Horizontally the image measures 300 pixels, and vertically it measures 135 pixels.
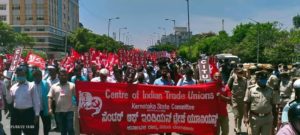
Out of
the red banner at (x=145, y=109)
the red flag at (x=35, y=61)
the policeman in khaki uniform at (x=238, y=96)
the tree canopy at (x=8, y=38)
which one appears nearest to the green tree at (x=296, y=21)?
the tree canopy at (x=8, y=38)

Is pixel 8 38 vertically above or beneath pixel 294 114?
above

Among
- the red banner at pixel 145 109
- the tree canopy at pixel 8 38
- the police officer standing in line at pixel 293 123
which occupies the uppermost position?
the tree canopy at pixel 8 38

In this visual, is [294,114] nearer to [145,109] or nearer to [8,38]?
[145,109]

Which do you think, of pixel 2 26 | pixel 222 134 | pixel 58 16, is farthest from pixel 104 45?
pixel 222 134

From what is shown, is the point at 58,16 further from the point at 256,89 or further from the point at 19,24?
the point at 256,89

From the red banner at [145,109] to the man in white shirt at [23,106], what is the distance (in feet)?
3.16

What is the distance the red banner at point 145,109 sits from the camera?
32.1ft

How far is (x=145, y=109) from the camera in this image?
9938 mm

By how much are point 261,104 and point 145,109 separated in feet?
6.53

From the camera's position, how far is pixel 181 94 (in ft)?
33.0

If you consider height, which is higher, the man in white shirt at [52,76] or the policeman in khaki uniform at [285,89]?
the man in white shirt at [52,76]

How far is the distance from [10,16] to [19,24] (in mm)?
2817

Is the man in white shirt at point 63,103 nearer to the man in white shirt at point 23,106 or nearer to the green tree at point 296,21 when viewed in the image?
the man in white shirt at point 23,106

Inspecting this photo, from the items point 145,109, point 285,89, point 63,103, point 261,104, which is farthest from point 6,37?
point 261,104
